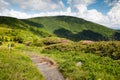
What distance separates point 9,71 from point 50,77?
4.65 m

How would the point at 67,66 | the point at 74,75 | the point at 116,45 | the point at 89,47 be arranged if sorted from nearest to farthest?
the point at 74,75, the point at 67,66, the point at 116,45, the point at 89,47

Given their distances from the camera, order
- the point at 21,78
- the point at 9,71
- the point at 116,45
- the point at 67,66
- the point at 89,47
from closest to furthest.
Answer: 1. the point at 21,78
2. the point at 9,71
3. the point at 67,66
4. the point at 116,45
5. the point at 89,47

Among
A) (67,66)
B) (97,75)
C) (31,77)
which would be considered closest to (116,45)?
(67,66)

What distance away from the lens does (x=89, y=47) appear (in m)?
35.8

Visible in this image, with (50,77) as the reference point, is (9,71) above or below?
above

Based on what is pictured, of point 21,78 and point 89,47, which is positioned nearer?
point 21,78

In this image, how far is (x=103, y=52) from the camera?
102ft

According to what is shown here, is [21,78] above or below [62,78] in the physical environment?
above

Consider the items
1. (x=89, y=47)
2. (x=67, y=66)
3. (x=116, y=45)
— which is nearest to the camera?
(x=67, y=66)

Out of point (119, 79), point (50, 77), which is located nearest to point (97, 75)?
point (119, 79)

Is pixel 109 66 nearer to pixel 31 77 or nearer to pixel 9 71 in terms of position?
pixel 31 77

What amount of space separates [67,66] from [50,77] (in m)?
4.13

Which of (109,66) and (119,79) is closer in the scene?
(119,79)

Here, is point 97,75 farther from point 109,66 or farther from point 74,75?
point 109,66
